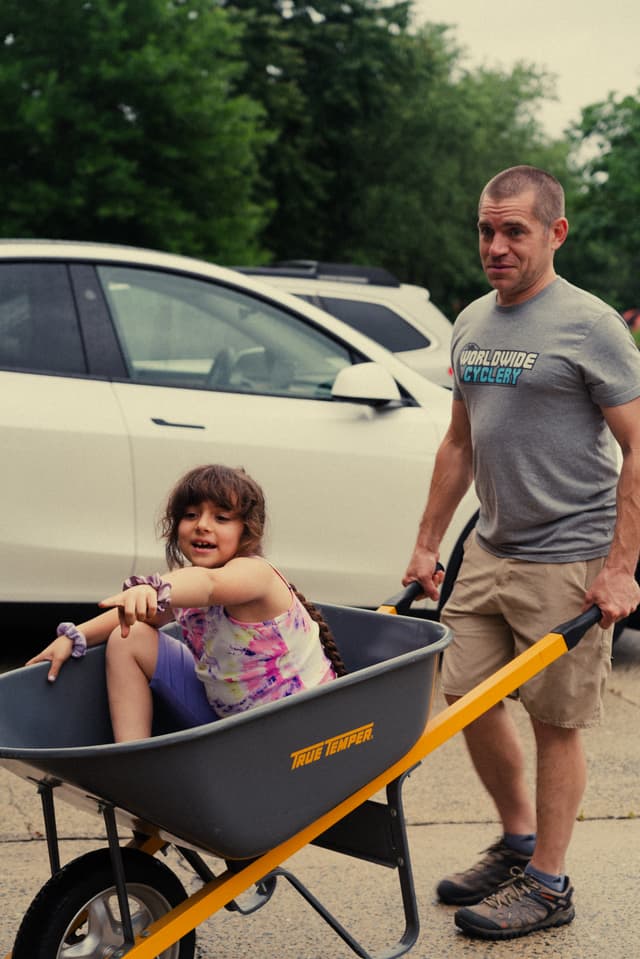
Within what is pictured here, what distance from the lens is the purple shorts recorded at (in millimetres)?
3041

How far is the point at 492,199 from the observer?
3.43 metres

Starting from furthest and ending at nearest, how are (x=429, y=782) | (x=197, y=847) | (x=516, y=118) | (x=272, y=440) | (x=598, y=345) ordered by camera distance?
(x=516, y=118) → (x=272, y=440) → (x=429, y=782) → (x=598, y=345) → (x=197, y=847)

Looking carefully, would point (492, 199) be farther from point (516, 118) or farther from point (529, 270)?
point (516, 118)

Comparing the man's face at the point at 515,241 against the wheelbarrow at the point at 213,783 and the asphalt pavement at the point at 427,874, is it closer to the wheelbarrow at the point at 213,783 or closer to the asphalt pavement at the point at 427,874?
the wheelbarrow at the point at 213,783

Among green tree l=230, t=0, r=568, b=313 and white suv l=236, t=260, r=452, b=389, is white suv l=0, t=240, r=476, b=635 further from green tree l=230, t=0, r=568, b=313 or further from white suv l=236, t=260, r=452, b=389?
green tree l=230, t=0, r=568, b=313

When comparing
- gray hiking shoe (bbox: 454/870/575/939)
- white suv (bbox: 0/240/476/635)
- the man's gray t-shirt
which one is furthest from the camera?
white suv (bbox: 0/240/476/635)

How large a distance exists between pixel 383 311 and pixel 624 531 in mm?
6441

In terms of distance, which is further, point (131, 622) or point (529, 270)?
point (529, 270)

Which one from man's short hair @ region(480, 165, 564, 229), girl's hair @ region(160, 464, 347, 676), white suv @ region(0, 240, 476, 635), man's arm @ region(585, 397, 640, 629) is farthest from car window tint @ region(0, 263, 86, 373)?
man's arm @ region(585, 397, 640, 629)

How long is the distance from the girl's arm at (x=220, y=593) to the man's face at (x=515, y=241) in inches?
37.9

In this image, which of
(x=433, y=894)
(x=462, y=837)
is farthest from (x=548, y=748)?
(x=462, y=837)

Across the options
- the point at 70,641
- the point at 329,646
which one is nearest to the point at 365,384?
the point at 329,646

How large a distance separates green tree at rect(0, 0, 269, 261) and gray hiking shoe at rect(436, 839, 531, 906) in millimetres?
20817

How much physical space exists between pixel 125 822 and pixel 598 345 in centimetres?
153
